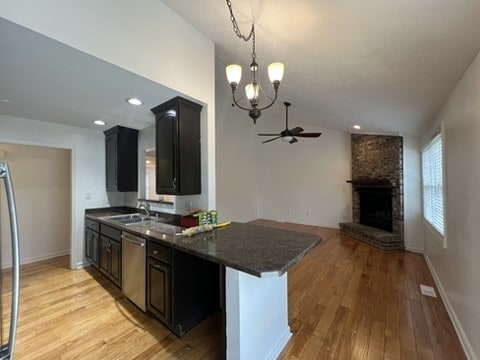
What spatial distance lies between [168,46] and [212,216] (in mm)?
1717

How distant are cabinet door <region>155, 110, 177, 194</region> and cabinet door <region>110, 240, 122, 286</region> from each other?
2.90 ft

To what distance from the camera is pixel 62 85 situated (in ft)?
6.72

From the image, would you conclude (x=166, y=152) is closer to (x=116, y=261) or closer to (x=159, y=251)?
(x=159, y=251)

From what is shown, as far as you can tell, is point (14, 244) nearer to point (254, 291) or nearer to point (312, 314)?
point (254, 291)

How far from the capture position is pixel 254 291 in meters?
1.59

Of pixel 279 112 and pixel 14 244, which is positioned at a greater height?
pixel 279 112

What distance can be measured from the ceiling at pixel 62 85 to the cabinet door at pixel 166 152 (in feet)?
0.72

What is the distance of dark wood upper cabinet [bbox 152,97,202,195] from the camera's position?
238cm

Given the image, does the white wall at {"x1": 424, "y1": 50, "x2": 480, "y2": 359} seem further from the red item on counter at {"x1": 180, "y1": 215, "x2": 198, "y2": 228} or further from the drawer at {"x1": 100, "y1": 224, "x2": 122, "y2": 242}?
the drawer at {"x1": 100, "y1": 224, "x2": 122, "y2": 242}

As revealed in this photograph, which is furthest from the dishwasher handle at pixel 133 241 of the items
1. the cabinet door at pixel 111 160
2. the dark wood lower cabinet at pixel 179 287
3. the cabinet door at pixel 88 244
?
the cabinet door at pixel 111 160

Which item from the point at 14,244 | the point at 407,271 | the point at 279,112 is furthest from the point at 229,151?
the point at 14,244

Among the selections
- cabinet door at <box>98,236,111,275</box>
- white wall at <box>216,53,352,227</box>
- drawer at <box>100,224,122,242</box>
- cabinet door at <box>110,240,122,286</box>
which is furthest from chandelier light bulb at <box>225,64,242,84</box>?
white wall at <box>216,53,352,227</box>

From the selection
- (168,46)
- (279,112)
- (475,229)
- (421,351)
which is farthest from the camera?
(279,112)

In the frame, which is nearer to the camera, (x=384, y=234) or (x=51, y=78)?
(x=51, y=78)
